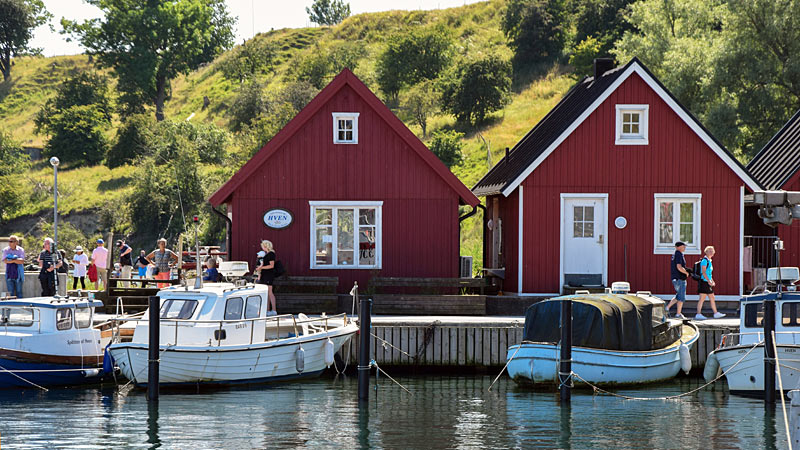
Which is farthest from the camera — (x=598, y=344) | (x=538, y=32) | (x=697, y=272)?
(x=538, y=32)

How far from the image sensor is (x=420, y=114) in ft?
226

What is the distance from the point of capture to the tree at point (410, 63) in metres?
75.6

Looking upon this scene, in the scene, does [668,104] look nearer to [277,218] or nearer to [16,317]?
[277,218]

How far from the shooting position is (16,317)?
2053 cm

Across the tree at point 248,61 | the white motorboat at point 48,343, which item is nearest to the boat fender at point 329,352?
the white motorboat at point 48,343

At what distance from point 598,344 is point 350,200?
8711mm

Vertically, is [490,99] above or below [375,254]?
above

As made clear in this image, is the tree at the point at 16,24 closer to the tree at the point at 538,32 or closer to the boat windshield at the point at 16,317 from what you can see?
the tree at the point at 538,32

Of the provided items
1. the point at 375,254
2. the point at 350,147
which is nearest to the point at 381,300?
the point at 375,254

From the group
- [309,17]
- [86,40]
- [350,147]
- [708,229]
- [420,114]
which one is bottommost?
[708,229]

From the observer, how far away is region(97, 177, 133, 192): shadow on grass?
64.8 metres

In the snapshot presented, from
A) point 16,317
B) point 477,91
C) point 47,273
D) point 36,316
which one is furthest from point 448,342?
point 477,91

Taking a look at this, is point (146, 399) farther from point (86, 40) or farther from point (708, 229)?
point (86, 40)

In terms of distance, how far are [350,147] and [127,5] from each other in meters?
65.3
